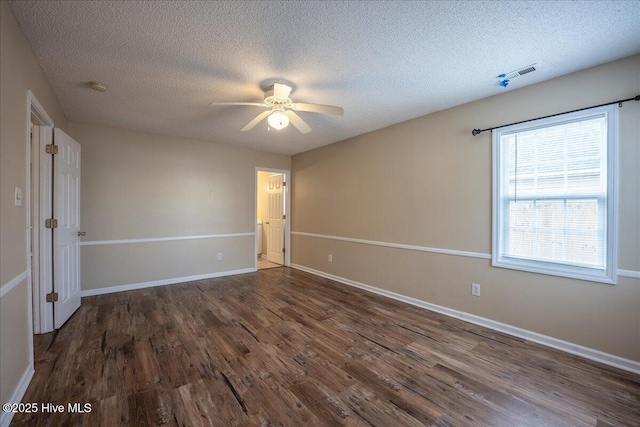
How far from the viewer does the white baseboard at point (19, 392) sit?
1.53 meters

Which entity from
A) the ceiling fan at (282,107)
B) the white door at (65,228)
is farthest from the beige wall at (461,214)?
the white door at (65,228)

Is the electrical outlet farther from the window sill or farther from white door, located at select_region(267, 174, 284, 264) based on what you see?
white door, located at select_region(267, 174, 284, 264)

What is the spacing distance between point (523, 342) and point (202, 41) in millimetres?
3850

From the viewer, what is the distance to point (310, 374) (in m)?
2.09

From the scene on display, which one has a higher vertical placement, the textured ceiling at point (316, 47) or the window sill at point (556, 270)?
the textured ceiling at point (316, 47)

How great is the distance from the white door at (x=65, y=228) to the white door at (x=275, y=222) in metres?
3.52

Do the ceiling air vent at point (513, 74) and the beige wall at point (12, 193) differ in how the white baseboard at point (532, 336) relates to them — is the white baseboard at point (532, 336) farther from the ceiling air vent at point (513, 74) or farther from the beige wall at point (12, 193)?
the beige wall at point (12, 193)

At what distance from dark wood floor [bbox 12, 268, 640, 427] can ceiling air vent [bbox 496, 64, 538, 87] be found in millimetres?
2507

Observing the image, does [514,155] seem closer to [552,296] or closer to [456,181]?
[456,181]

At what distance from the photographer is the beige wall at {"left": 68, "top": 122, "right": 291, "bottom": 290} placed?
3957 mm

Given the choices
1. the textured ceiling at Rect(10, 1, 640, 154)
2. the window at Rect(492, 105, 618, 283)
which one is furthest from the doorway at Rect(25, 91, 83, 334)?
the window at Rect(492, 105, 618, 283)

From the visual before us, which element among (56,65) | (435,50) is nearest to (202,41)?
(56,65)

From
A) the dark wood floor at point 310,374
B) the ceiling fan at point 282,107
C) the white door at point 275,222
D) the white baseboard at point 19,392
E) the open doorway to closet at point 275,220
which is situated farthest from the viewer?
the white door at point 275,222

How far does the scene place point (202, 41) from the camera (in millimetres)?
2012
